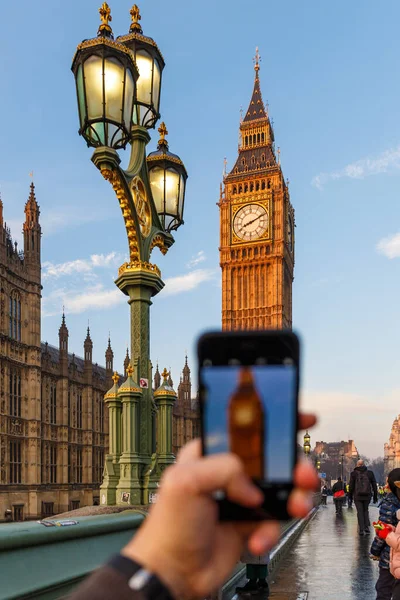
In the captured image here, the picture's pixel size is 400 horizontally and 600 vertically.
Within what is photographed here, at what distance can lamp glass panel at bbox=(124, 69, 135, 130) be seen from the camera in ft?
22.3

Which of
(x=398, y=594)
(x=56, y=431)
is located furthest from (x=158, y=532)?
(x=56, y=431)

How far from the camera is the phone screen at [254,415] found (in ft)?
3.38

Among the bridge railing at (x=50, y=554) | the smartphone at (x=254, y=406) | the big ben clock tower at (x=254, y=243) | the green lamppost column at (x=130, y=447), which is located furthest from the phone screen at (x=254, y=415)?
the big ben clock tower at (x=254, y=243)

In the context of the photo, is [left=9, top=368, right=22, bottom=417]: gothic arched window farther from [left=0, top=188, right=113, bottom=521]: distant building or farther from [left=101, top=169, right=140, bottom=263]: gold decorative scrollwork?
[left=101, top=169, right=140, bottom=263]: gold decorative scrollwork

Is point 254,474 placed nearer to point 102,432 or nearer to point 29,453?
point 29,453

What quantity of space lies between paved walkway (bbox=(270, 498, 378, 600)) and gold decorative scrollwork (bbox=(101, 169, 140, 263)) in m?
4.10

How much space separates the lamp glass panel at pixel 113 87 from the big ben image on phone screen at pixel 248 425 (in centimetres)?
605

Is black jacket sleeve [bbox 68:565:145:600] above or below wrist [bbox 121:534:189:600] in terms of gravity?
below

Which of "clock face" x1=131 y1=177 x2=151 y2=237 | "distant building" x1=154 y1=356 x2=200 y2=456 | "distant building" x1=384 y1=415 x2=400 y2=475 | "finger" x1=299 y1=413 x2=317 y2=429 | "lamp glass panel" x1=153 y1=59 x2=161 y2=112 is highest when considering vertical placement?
"lamp glass panel" x1=153 y1=59 x2=161 y2=112

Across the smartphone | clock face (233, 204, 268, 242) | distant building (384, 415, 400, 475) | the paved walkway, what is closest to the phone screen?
the smartphone

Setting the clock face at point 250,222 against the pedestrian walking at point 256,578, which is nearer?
the pedestrian walking at point 256,578

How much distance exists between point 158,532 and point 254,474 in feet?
0.56

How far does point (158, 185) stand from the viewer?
28.5ft

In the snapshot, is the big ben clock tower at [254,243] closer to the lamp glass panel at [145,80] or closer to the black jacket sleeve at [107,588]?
the lamp glass panel at [145,80]
